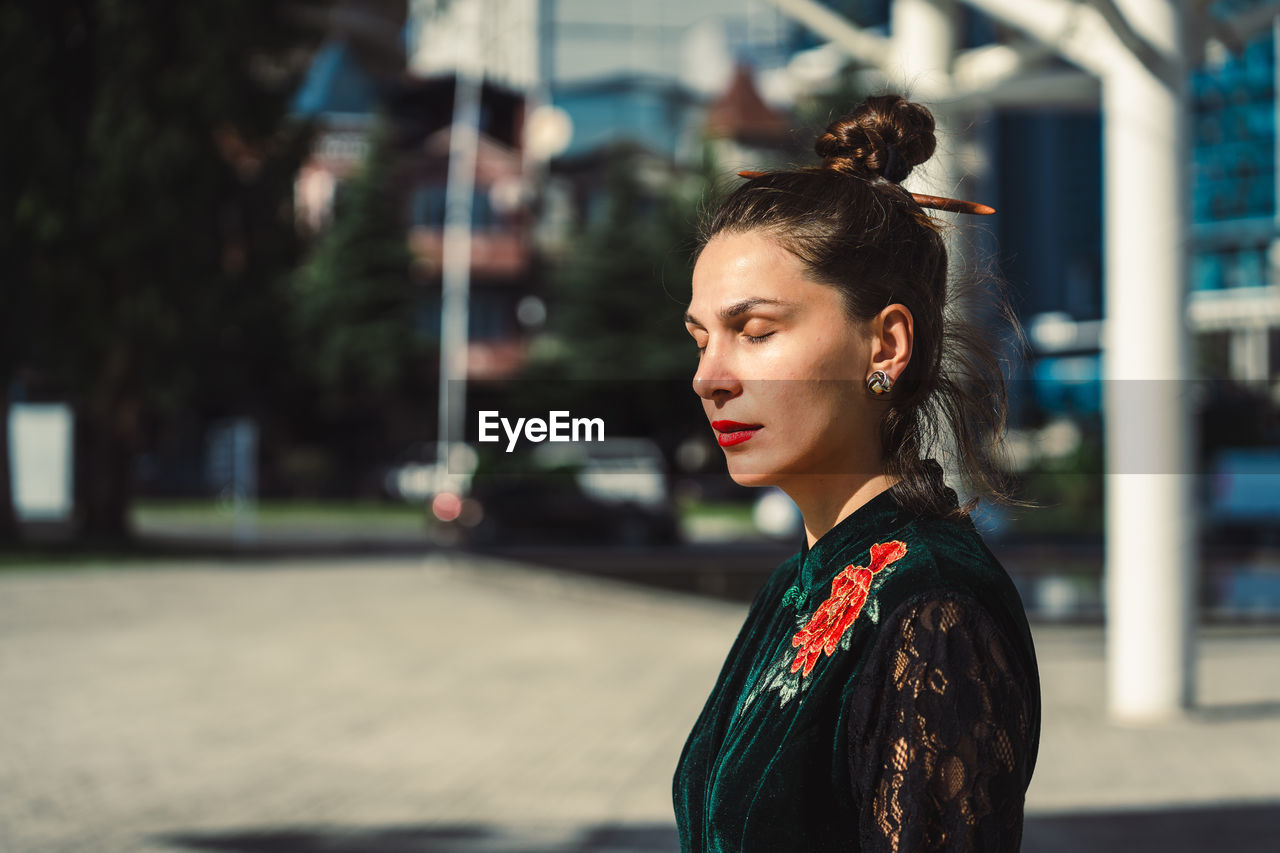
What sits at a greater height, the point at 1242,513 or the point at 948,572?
the point at 948,572

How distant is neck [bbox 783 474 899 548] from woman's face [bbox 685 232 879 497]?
0.09ft

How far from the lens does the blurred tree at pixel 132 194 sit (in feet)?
69.9

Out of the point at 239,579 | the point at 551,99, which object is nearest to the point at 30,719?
the point at 239,579

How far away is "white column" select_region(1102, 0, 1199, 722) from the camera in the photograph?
8188mm

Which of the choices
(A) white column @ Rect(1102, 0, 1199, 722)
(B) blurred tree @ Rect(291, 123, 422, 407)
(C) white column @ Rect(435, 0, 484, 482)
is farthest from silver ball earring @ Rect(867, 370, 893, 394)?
(B) blurred tree @ Rect(291, 123, 422, 407)

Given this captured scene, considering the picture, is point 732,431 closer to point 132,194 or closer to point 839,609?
point 839,609

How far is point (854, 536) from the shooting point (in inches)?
59.2

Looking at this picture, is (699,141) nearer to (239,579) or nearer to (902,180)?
(239,579)

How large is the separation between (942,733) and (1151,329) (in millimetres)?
7393

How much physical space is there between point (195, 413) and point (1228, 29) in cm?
4415

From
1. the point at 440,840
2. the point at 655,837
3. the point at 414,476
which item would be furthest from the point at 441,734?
the point at 414,476

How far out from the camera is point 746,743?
1.45m

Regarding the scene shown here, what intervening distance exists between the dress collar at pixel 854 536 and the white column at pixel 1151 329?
277 inches

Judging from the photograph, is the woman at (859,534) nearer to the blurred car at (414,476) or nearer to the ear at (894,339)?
the ear at (894,339)
